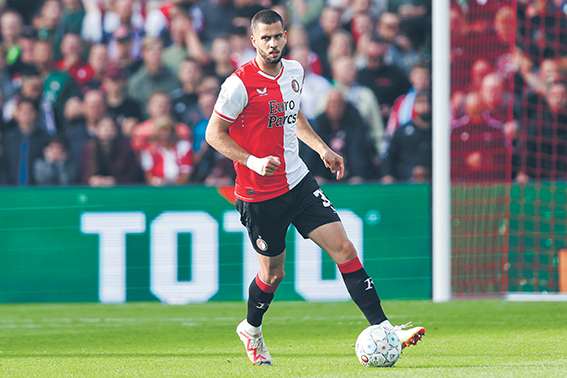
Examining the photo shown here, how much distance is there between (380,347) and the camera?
405 cm

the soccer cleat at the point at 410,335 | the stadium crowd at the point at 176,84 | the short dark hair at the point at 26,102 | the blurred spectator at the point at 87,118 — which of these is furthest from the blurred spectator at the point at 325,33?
the soccer cleat at the point at 410,335

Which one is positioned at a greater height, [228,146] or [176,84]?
[176,84]

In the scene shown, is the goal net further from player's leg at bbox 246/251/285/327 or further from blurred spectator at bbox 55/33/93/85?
blurred spectator at bbox 55/33/93/85

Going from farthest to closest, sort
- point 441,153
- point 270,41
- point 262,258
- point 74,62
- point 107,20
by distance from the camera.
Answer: point 107,20 → point 74,62 → point 441,153 → point 262,258 → point 270,41

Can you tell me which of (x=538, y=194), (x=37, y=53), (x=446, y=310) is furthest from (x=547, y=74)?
(x=37, y=53)

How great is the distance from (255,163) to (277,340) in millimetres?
2008

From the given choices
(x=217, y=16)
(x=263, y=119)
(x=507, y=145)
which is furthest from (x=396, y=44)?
(x=263, y=119)

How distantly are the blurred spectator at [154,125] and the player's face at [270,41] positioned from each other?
190 inches

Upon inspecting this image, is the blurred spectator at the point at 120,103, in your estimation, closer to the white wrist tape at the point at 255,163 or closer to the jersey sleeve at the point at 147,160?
the jersey sleeve at the point at 147,160

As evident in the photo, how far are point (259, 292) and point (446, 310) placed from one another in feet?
10.0

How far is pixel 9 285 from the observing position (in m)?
8.08

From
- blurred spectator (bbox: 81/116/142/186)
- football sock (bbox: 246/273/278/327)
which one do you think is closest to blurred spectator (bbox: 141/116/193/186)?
blurred spectator (bbox: 81/116/142/186)

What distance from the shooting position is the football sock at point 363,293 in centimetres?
425

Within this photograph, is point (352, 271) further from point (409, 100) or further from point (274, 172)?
point (409, 100)
